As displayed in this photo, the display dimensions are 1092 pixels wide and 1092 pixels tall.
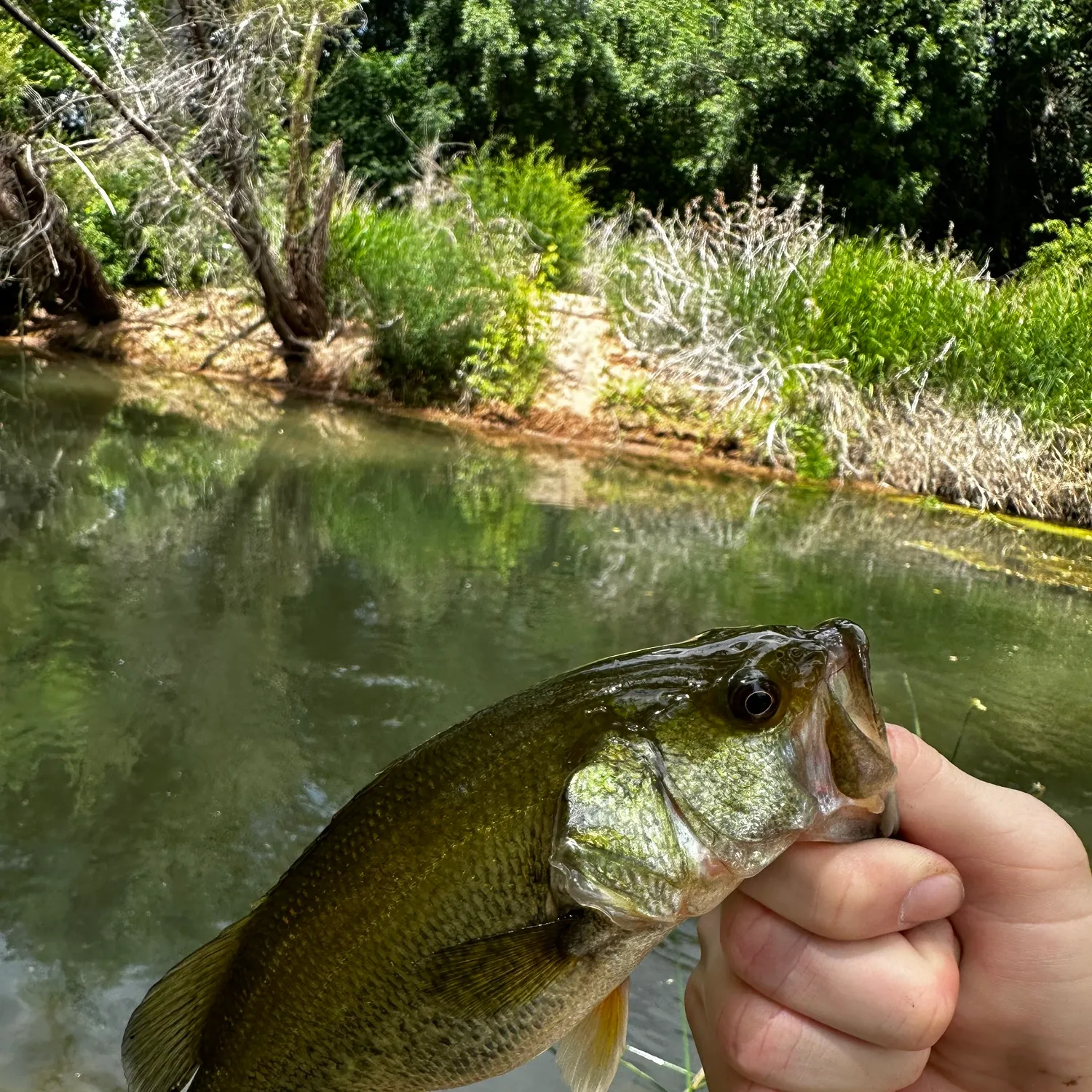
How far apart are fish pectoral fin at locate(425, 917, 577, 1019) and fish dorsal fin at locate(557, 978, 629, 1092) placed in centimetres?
15

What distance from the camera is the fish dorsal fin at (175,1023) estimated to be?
1.35m

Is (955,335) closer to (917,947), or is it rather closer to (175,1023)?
(917,947)

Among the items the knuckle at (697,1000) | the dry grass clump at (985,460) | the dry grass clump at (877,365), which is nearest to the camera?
the knuckle at (697,1000)

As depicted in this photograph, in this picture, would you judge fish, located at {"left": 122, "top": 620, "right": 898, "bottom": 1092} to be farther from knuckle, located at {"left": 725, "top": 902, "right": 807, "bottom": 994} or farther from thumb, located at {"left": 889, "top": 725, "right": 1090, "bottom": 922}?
knuckle, located at {"left": 725, "top": 902, "right": 807, "bottom": 994}

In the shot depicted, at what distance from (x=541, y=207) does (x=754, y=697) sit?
53.1ft

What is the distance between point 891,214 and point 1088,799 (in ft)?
73.8

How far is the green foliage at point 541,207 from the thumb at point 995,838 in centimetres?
1493

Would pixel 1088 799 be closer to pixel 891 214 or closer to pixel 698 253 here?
pixel 698 253

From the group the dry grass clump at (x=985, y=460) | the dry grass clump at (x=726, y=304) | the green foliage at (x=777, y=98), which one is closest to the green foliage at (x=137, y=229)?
the dry grass clump at (x=726, y=304)

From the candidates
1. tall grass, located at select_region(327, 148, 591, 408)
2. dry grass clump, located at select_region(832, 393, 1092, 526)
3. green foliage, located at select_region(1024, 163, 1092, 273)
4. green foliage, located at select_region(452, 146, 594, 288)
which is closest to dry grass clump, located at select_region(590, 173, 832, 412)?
dry grass clump, located at select_region(832, 393, 1092, 526)

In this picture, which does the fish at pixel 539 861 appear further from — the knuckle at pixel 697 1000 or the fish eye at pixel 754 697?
the knuckle at pixel 697 1000

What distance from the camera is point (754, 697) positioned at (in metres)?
1.17

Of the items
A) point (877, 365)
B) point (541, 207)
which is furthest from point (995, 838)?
point (541, 207)

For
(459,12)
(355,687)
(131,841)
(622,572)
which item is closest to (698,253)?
(622,572)
